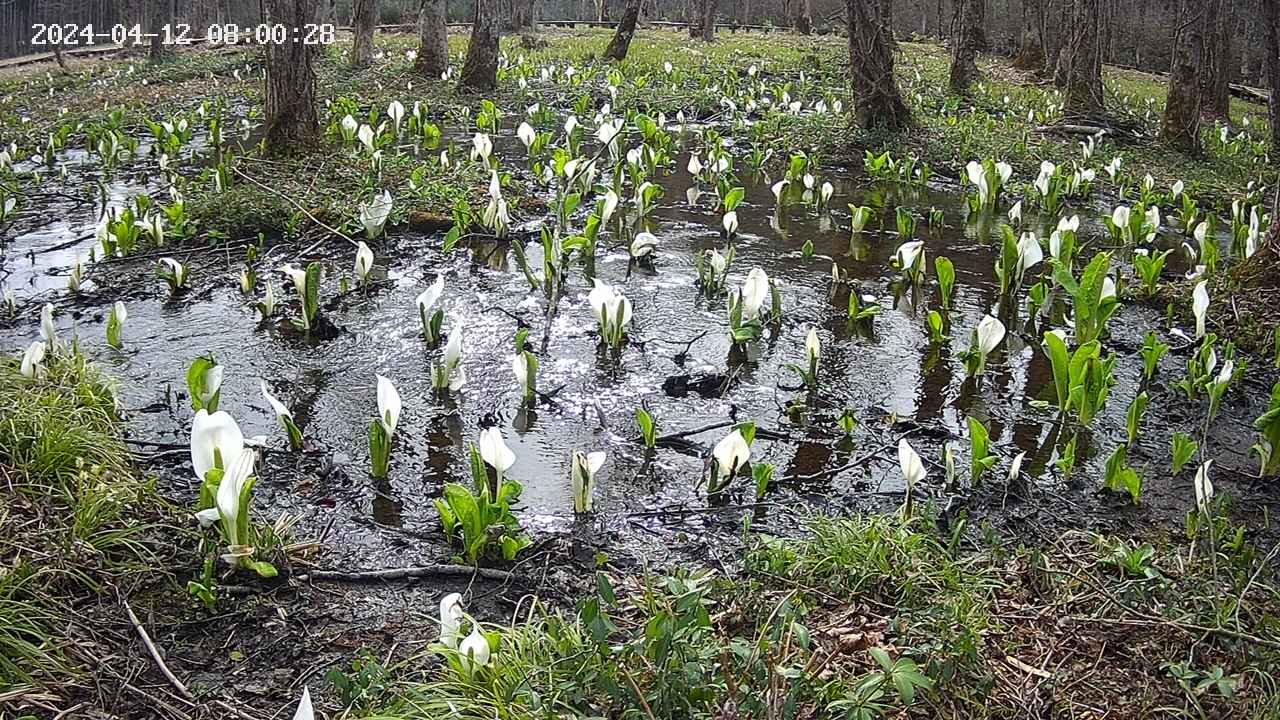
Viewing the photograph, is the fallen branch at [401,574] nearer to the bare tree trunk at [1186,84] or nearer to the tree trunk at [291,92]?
the tree trunk at [291,92]

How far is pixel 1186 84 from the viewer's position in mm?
9508

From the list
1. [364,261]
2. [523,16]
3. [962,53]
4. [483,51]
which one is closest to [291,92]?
[364,261]

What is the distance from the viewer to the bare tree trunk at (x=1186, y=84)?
936 centimetres

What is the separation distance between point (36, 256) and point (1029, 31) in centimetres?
2013

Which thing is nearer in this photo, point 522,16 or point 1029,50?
point 1029,50

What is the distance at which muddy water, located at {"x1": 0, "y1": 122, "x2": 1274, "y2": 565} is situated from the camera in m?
3.25

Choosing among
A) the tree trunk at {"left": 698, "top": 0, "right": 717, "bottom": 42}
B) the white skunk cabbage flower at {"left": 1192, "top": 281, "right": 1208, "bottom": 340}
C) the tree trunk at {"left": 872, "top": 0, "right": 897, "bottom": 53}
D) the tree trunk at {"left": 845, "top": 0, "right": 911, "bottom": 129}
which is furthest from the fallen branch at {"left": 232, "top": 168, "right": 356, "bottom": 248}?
the tree trunk at {"left": 698, "top": 0, "right": 717, "bottom": 42}

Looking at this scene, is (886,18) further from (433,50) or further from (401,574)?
(401,574)

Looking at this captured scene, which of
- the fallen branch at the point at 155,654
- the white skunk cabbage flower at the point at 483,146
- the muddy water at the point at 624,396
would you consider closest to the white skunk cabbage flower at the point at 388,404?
the muddy water at the point at 624,396

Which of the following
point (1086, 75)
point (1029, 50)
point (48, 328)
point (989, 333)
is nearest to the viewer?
point (48, 328)

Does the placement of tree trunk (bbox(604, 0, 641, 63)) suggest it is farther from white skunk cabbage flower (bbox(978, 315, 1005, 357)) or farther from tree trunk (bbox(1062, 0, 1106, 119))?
white skunk cabbage flower (bbox(978, 315, 1005, 357))

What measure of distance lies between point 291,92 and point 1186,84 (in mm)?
8731

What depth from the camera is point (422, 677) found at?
2.36 m

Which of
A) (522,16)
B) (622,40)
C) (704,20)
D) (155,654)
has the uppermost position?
(522,16)
